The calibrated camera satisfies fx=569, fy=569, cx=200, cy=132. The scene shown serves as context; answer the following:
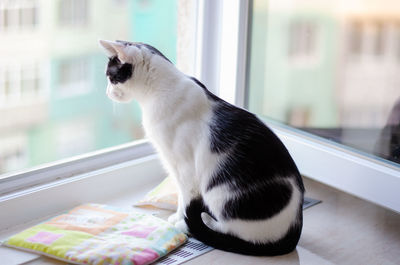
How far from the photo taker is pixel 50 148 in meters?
1.97

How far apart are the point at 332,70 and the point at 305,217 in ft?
1.65

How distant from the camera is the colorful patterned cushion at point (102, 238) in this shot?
1431mm

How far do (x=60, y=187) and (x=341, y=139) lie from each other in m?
0.92

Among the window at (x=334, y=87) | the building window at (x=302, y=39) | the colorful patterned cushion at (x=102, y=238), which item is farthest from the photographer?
the building window at (x=302, y=39)

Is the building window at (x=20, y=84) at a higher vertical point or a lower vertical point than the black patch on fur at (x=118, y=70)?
lower

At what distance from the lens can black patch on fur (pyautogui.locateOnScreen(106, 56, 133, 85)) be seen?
1479mm

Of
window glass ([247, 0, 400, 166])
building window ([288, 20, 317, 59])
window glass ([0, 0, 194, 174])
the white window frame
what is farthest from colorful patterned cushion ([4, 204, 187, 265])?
building window ([288, 20, 317, 59])

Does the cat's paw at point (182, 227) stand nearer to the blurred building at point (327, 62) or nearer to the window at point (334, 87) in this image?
the window at point (334, 87)

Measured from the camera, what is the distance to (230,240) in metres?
1.50

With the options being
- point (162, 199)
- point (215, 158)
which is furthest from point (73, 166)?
point (215, 158)

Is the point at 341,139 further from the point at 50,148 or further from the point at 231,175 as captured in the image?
the point at 50,148

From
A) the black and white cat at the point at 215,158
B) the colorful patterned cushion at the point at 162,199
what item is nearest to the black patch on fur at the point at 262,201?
the black and white cat at the point at 215,158

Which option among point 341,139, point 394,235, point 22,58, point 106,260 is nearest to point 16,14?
point 22,58

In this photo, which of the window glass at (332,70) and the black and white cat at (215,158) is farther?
the window glass at (332,70)
